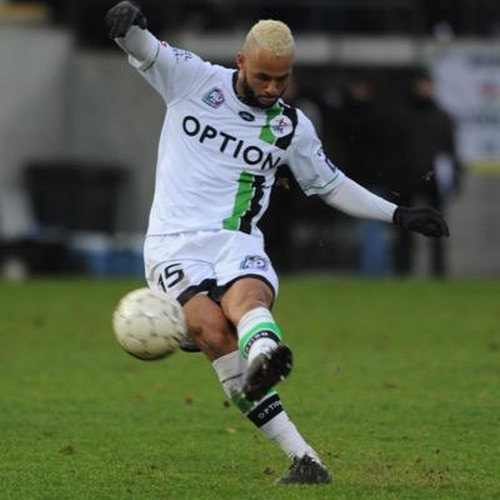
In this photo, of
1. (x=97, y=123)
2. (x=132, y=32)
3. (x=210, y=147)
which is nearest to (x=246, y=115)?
(x=210, y=147)

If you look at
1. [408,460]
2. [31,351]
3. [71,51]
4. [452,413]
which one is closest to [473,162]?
[71,51]

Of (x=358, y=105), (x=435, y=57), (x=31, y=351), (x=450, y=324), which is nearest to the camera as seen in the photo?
(x=31, y=351)

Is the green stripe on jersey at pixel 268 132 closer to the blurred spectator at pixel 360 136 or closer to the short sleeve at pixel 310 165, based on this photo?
the short sleeve at pixel 310 165

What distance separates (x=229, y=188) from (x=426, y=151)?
45.0 feet

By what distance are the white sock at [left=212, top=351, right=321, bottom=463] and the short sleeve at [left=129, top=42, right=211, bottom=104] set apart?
1308mm

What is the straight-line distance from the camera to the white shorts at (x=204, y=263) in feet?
28.2

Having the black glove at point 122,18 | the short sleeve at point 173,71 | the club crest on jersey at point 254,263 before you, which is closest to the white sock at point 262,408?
the club crest on jersey at point 254,263

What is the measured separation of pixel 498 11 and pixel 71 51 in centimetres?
593

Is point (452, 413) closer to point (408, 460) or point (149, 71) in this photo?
point (408, 460)

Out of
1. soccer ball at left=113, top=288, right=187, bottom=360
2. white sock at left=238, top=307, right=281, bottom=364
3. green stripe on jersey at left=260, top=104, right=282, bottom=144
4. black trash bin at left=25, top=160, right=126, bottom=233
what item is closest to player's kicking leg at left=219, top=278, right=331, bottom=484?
white sock at left=238, top=307, right=281, bottom=364

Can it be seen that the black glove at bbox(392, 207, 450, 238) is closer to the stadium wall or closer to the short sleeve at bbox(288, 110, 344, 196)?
the short sleeve at bbox(288, 110, 344, 196)

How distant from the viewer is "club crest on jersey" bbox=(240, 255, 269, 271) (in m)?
8.62

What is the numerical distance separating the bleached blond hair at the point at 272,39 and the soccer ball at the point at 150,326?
4.04 feet

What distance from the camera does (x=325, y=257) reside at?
26203mm
